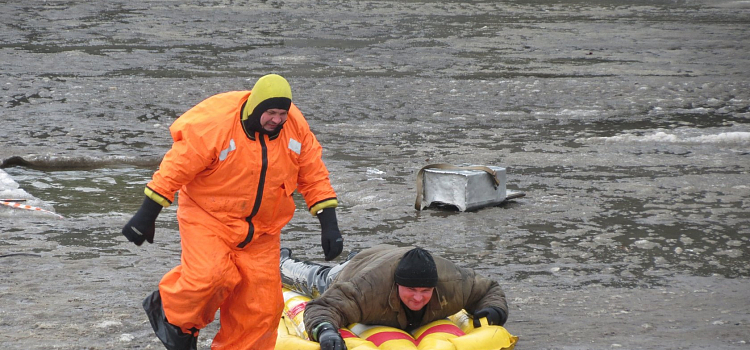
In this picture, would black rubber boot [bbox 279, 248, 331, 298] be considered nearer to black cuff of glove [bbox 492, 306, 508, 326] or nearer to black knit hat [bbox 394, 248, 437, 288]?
black knit hat [bbox 394, 248, 437, 288]

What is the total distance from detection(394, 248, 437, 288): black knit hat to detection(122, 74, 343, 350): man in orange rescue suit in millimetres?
429

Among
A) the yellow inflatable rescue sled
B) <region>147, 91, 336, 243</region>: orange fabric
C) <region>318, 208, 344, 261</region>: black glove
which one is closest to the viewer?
<region>147, 91, 336, 243</region>: orange fabric

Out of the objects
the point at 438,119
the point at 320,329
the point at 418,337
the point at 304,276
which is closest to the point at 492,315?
the point at 418,337

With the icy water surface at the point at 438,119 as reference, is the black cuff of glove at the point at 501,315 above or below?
above

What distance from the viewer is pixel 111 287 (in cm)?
586

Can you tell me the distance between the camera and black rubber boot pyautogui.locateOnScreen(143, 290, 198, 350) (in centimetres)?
431

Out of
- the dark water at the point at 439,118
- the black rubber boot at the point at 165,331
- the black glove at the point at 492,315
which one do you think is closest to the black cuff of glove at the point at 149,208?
the black rubber boot at the point at 165,331

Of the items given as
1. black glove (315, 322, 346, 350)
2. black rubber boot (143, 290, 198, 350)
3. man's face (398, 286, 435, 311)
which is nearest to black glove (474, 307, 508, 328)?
man's face (398, 286, 435, 311)

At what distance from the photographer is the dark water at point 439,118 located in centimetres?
710

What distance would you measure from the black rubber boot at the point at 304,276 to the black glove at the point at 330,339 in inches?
36.1

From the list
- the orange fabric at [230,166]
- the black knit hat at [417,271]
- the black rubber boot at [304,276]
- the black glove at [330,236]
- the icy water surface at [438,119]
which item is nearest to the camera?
the orange fabric at [230,166]

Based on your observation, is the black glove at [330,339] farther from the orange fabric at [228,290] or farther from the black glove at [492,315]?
the black glove at [492,315]

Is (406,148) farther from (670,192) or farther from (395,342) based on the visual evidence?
(395,342)

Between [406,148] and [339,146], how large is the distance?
0.73 meters
